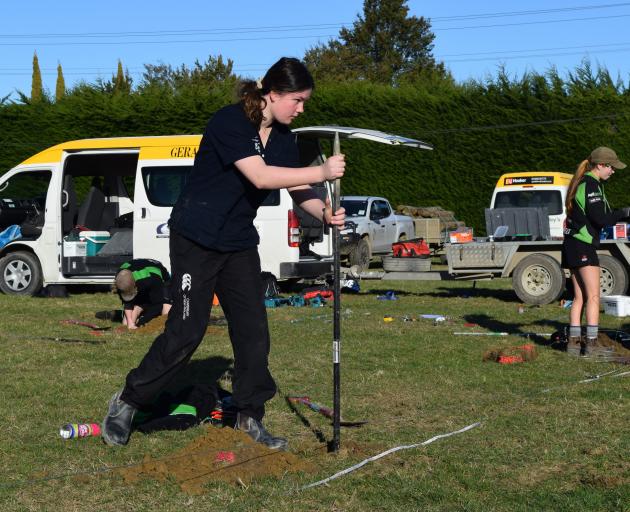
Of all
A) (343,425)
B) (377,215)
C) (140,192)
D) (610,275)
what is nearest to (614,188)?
(377,215)

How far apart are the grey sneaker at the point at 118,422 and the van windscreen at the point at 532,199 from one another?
13355 millimetres

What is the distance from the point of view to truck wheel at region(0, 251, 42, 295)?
15867 millimetres

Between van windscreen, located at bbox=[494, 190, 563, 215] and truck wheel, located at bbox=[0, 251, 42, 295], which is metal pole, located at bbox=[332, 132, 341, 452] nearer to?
truck wheel, located at bbox=[0, 251, 42, 295]

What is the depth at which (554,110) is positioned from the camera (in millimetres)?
25594

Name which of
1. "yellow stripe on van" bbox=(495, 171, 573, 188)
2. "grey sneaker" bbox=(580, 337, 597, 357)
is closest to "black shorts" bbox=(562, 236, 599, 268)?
"grey sneaker" bbox=(580, 337, 597, 357)

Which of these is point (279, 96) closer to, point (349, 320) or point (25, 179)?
point (349, 320)

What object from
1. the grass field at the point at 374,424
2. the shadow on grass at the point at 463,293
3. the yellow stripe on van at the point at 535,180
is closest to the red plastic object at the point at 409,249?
the shadow on grass at the point at 463,293

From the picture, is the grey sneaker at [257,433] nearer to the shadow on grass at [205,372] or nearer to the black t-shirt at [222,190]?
→ the black t-shirt at [222,190]

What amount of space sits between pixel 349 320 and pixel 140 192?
4353 millimetres

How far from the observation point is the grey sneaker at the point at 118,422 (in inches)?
219

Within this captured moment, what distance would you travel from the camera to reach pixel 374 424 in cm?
622

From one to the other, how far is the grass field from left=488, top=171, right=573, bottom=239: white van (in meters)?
6.45

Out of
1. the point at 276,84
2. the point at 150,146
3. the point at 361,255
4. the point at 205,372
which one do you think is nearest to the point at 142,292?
the point at 205,372

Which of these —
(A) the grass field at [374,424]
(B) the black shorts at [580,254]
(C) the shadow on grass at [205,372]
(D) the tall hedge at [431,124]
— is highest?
(D) the tall hedge at [431,124]
